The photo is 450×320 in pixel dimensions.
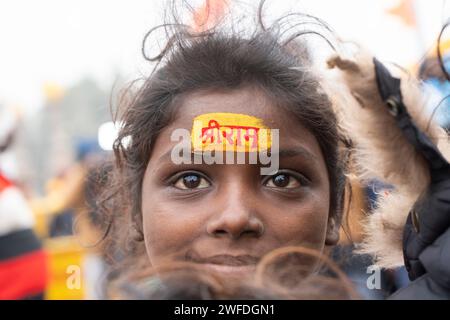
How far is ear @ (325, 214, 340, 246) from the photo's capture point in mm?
1566

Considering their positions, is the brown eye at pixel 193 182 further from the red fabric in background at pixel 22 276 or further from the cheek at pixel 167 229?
the red fabric in background at pixel 22 276

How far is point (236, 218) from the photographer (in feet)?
3.88

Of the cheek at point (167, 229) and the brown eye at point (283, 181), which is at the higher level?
the brown eye at point (283, 181)

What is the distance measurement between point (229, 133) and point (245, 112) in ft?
0.25

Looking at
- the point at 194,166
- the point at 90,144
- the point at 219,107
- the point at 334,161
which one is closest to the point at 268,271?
the point at 194,166

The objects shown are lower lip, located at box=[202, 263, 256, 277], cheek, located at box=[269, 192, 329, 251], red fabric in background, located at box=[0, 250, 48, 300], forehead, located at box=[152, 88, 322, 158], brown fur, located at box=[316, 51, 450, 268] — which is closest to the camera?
brown fur, located at box=[316, 51, 450, 268]

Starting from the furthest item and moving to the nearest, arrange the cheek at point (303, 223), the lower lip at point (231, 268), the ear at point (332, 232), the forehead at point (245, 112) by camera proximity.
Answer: the ear at point (332, 232) < the forehead at point (245, 112) < the cheek at point (303, 223) < the lower lip at point (231, 268)

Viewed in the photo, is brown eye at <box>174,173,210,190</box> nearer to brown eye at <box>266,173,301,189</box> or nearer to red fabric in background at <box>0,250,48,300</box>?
brown eye at <box>266,173,301,189</box>

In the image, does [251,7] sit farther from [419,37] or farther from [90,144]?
[90,144]

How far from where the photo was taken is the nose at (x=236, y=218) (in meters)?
1.18

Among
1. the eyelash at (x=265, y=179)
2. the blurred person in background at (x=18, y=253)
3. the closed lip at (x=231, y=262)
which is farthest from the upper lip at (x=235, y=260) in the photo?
the blurred person in background at (x=18, y=253)

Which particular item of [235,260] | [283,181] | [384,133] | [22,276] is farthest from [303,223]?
A: [22,276]

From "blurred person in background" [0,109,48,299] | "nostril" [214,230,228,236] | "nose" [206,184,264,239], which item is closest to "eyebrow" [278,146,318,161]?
"nose" [206,184,264,239]
